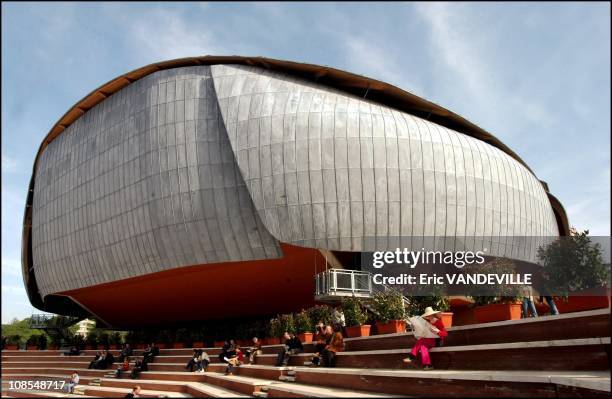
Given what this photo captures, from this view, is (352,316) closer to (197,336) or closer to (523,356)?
(523,356)

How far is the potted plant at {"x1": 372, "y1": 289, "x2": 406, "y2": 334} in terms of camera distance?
38.5ft

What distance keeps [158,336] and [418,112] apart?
17067 millimetres

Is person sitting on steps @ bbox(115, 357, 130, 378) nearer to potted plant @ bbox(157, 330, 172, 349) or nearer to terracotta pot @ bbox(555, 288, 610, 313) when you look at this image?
potted plant @ bbox(157, 330, 172, 349)

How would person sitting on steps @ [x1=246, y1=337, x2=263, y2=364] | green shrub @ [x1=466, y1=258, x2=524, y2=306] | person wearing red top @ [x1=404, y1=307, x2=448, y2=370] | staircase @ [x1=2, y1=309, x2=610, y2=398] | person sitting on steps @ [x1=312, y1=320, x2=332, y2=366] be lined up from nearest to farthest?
1. staircase @ [x1=2, y1=309, x2=610, y2=398]
2. person wearing red top @ [x1=404, y1=307, x2=448, y2=370]
3. green shrub @ [x1=466, y1=258, x2=524, y2=306]
4. person sitting on steps @ [x1=312, y1=320, x2=332, y2=366]
5. person sitting on steps @ [x1=246, y1=337, x2=263, y2=364]

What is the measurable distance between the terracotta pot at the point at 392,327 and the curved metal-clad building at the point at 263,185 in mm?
7615

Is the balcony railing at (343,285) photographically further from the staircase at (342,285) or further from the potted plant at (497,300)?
the potted plant at (497,300)

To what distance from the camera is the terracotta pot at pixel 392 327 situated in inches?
452

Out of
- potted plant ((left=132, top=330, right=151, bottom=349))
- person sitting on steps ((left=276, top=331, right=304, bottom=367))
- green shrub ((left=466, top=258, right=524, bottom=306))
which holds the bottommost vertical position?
potted plant ((left=132, top=330, right=151, bottom=349))

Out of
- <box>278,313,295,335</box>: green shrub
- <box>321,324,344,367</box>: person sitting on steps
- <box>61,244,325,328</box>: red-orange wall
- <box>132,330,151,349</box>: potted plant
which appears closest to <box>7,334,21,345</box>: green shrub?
<box>61,244,325,328</box>: red-orange wall

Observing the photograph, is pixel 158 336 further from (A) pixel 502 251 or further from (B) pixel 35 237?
(A) pixel 502 251

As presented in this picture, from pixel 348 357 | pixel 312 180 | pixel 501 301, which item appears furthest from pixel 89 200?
pixel 501 301

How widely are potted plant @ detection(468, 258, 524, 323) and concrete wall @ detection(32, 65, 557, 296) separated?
304 inches

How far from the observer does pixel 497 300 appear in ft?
34.6

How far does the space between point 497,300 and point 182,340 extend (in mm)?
16693
